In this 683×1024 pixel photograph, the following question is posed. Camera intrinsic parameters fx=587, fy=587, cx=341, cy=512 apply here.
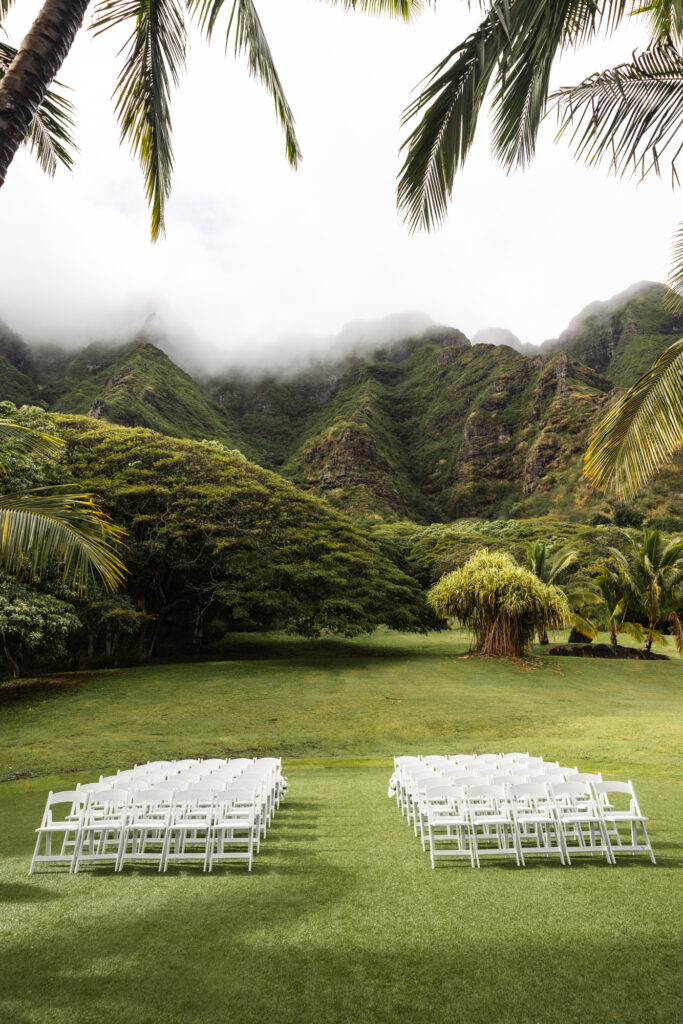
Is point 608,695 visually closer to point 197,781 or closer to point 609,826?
point 609,826

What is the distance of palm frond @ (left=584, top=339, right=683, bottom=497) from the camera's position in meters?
5.53

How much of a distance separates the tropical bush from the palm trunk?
76.8 ft

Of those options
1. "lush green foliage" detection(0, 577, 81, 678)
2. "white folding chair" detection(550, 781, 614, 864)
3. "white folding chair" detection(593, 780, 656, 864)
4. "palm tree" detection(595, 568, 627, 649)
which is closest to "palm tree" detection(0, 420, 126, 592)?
"white folding chair" detection(550, 781, 614, 864)

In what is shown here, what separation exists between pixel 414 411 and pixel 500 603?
297 ft

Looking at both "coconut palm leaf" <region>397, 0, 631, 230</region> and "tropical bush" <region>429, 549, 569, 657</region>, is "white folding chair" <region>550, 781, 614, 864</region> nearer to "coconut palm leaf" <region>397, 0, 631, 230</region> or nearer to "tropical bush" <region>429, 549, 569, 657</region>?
"coconut palm leaf" <region>397, 0, 631, 230</region>

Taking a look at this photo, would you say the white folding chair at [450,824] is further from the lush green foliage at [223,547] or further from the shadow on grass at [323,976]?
the lush green foliage at [223,547]

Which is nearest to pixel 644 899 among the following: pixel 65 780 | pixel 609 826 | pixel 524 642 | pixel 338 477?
pixel 609 826

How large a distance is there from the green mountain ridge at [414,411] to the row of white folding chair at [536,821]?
5841 cm

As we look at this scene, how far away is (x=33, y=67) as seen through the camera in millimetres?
4246

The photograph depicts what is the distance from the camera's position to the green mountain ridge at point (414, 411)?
75.6 m

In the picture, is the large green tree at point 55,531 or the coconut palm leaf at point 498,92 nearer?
the coconut palm leaf at point 498,92

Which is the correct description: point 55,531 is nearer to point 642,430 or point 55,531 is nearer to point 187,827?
point 187,827

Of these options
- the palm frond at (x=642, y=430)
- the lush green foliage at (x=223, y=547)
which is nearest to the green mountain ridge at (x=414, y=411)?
the lush green foliage at (x=223, y=547)

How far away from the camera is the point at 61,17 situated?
14.3 feet
